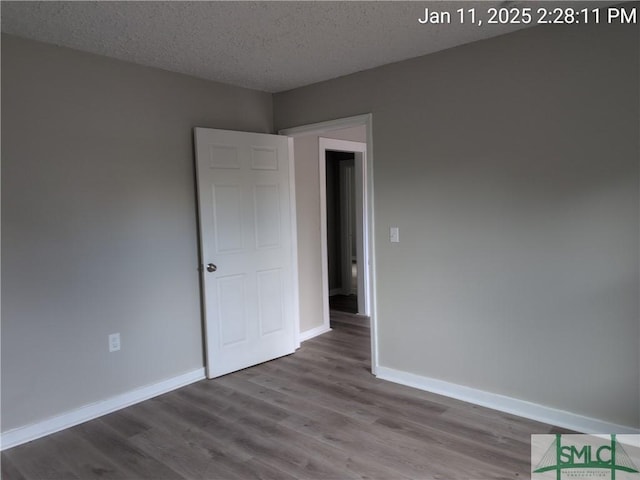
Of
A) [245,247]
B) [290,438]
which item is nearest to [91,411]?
[290,438]

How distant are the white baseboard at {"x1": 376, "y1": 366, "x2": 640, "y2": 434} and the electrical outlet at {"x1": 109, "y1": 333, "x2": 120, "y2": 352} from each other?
6.43ft

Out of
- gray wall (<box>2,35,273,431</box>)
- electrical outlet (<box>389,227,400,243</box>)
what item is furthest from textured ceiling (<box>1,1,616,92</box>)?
electrical outlet (<box>389,227,400,243</box>)

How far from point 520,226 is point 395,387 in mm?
1499

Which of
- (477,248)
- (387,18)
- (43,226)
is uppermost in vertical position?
(387,18)

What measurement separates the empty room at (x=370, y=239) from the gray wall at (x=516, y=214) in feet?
0.04

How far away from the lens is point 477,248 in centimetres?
298

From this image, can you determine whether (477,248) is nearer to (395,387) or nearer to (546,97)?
(546,97)

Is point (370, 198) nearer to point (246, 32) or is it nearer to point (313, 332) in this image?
point (246, 32)

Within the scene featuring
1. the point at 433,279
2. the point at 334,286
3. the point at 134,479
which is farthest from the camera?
the point at 334,286

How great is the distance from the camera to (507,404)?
291cm

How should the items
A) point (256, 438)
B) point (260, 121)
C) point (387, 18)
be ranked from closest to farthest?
point (387, 18), point (256, 438), point (260, 121)

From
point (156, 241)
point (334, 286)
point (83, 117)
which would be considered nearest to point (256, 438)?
point (156, 241)

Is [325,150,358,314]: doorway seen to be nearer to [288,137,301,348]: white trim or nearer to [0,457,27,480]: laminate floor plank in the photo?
[288,137,301,348]: white trim

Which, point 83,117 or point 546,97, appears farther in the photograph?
point 83,117
